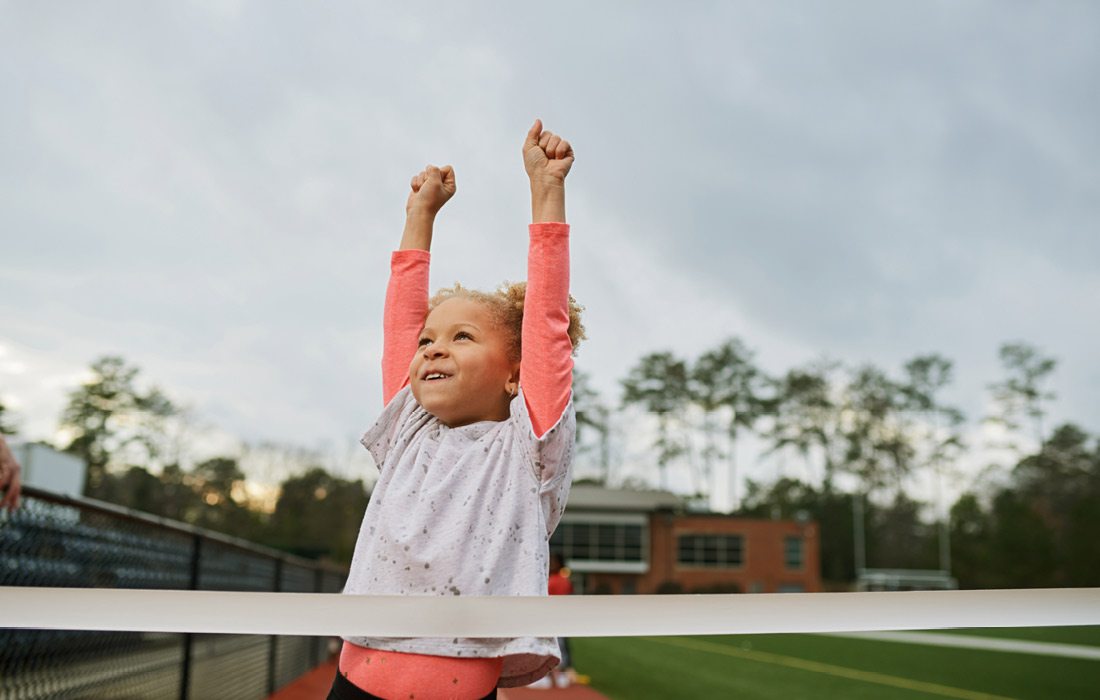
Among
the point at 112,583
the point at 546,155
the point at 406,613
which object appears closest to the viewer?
the point at 406,613

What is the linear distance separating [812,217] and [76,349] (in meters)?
42.6

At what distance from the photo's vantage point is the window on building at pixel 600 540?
51.6 meters

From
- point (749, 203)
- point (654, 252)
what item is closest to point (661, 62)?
point (654, 252)

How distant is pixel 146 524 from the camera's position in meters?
4.97

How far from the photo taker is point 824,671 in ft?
45.9

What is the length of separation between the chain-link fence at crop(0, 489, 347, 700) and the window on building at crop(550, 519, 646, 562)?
44.1 m

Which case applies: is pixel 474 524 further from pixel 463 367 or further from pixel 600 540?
pixel 600 540

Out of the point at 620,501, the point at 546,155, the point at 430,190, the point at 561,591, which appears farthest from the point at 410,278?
the point at 620,501

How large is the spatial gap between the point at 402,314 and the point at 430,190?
0.31m

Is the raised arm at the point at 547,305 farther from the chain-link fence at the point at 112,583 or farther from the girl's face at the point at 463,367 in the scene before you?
the chain-link fence at the point at 112,583

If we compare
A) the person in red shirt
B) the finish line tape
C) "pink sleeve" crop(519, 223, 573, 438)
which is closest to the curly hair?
"pink sleeve" crop(519, 223, 573, 438)

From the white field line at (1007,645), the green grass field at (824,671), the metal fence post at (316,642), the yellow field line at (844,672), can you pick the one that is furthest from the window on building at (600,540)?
the metal fence post at (316,642)

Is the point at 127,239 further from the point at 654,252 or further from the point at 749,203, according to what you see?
the point at 749,203

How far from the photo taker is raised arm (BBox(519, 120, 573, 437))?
5.63ft
